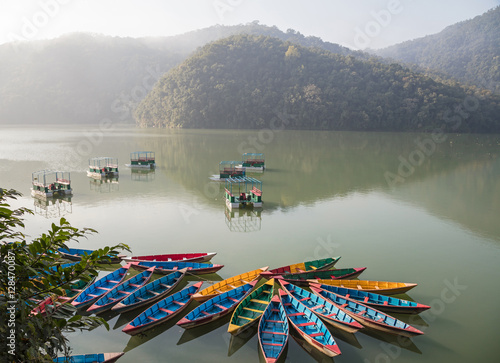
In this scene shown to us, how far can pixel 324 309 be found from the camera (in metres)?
10.2

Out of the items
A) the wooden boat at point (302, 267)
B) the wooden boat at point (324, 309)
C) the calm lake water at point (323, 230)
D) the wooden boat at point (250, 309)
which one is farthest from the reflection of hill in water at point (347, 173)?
the wooden boat at point (250, 309)

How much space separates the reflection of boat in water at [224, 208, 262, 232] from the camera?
1828cm

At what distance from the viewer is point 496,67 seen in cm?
11744

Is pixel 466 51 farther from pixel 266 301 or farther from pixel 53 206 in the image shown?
pixel 266 301

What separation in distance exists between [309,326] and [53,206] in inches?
687

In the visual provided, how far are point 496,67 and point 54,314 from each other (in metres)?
142

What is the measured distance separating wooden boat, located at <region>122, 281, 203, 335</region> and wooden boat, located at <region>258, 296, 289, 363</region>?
2265mm

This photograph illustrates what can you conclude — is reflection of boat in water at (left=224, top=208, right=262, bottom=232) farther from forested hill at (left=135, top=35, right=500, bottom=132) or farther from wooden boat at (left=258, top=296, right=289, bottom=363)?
forested hill at (left=135, top=35, right=500, bottom=132)

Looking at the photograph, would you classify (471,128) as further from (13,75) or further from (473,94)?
(13,75)

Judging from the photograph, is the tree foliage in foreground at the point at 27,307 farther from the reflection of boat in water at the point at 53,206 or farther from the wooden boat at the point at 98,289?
the reflection of boat in water at the point at 53,206

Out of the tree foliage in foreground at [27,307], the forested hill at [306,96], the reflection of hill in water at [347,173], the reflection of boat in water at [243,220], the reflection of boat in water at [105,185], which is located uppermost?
the forested hill at [306,96]

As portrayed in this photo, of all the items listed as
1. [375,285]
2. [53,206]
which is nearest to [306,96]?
[53,206]

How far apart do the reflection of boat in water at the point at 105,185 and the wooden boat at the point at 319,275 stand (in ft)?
58.0

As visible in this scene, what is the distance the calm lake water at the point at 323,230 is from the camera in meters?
9.45
